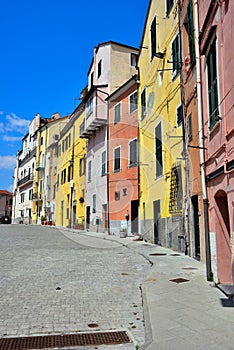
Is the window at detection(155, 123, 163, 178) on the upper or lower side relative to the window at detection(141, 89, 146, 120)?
lower

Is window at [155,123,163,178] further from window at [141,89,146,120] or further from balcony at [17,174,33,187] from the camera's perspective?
balcony at [17,174,33,187]

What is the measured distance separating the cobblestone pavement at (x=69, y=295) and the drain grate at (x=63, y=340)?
198 mm

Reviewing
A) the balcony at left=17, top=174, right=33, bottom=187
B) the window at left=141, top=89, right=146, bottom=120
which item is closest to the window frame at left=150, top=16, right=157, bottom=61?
the window at left=141, top=89, right=146, bottom=120

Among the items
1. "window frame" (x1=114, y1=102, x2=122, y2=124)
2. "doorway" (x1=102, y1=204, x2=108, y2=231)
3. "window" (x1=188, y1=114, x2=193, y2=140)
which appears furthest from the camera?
"doorway" (x1=102, y1=204, x2=108, y2=231)

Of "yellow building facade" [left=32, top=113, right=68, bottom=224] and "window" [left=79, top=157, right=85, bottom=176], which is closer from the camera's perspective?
"window" [left=79, top=157, right=85, bottom=176]

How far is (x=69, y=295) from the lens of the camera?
6664 millimetres

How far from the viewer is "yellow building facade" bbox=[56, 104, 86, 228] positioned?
31047 mm

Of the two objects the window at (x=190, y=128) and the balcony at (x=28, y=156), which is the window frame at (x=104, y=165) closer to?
the window at (x=190, y=128)

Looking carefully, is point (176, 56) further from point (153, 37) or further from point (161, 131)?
point (153, 37)

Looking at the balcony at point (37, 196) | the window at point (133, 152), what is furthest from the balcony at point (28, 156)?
the window at point (133, 152)

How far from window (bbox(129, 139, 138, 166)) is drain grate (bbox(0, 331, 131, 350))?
1615 cm

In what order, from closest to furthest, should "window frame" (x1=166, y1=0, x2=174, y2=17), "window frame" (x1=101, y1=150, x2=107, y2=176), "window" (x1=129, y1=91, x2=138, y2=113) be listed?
"window frame" (x1=166, y1=0, x2=174, y2=17) < "window" (x1=129, y1=91, x2=138, y2=113) < "window frame" (x1=101, y1=150, x2=107, y2=176)

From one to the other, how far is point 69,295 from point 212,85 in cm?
547

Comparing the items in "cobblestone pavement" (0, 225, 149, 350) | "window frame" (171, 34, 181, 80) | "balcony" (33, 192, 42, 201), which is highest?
"window frame" (171, 34, 181, 80)
